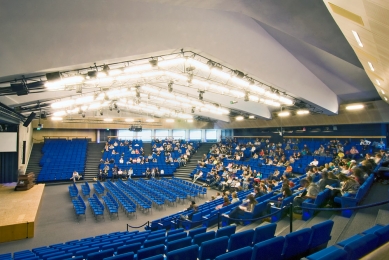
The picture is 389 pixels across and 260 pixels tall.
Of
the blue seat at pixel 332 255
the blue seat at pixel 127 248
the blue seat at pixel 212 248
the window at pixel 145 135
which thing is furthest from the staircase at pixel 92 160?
the blue seat at pixel 332 255

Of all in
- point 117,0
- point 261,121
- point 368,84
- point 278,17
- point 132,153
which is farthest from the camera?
point 132,153

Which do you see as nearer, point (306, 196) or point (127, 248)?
point (127, 248)

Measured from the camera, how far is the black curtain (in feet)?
51.0

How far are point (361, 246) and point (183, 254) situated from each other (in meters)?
2.17

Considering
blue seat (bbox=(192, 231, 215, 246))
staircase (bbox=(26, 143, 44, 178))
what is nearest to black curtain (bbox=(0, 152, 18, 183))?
staircase (bbox=(26, 143, 44, 178))

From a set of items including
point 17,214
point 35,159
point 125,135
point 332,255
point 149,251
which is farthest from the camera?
point 125,135

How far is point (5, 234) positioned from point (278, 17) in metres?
10.5

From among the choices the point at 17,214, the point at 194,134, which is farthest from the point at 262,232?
the point at 194,134

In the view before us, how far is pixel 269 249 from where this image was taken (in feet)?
10.3

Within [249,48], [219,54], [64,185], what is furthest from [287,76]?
[64,185]

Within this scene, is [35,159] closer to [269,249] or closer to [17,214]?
[17,214]

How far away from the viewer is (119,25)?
5996 millimetres

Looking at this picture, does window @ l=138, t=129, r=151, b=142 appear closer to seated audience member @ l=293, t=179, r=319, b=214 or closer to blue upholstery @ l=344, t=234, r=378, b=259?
seated audience member @ l=293, t=179, r=319, b=214

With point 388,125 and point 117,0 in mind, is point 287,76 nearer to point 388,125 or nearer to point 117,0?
point 117,0
